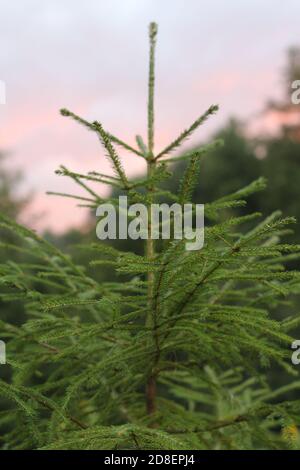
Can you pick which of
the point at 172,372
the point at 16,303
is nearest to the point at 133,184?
the point at 172,372

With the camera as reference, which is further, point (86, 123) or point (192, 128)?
point (192, 128)

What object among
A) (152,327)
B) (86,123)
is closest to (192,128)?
(86,123)

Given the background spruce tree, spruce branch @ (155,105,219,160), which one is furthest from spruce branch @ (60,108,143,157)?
spruce branch @ (155,105,219,160)

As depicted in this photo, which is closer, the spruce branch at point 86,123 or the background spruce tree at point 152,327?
the background spruce tree at point 152,327

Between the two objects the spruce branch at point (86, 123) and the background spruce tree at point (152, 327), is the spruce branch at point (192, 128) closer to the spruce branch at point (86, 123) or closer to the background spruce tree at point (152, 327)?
the background spruce tree at point (152, 327)

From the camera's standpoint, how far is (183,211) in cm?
248

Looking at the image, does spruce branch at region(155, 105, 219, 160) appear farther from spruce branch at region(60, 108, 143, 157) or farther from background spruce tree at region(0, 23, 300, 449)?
spruce branch at region(60, 108, 143, 157)

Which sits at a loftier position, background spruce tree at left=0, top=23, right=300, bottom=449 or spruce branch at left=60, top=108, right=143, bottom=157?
spruce branch at left=60, top=108, right=143, bottom=157

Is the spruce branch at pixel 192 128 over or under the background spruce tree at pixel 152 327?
over

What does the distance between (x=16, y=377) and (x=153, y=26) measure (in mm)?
1790

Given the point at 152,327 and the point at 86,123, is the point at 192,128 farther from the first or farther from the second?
the point at 152,327

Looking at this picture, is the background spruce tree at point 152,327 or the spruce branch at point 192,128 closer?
the background spruce tree at point 152,327

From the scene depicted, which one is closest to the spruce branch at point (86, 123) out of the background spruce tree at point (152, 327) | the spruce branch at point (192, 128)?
the background spruce tree at point (152, 327)
